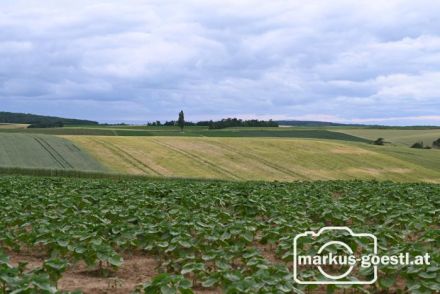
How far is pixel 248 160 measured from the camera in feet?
187

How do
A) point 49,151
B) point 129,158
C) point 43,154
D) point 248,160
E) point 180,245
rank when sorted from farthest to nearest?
point 248,160 → point 129,158 → point 49,151 → point 43,154 → point 180,245

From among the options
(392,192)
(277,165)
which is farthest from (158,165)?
(392,192)

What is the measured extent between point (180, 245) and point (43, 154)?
142 feet

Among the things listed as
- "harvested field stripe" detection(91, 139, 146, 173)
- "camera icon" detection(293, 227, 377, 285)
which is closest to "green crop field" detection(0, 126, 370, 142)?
"harvested field stripe" detection(91, 139, 146, 173)

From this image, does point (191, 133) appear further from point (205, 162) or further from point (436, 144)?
point (436, 144)

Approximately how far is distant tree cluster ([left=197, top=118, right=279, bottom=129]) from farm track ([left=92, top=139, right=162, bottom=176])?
46949mm

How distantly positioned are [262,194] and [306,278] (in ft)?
34.7

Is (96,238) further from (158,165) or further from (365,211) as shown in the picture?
(158,165)

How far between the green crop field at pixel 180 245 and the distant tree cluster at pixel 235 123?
3529 inches

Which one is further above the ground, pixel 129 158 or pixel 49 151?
pixel 49 151

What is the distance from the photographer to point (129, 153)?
2170 inches

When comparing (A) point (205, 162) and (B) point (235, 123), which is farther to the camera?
(B) point (235, 123)

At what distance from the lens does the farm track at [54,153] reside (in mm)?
46575

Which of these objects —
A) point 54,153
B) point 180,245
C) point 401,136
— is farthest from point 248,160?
point 401,136
